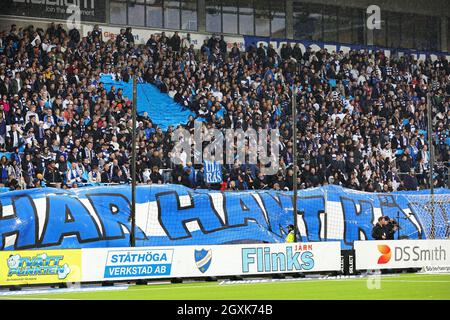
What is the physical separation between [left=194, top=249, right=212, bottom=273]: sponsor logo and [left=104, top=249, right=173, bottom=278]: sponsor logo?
77 cm

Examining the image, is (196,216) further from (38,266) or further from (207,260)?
(38,266)

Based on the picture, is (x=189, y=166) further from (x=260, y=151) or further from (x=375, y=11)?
(x=375, y=11)

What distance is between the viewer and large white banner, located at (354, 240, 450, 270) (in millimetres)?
25906

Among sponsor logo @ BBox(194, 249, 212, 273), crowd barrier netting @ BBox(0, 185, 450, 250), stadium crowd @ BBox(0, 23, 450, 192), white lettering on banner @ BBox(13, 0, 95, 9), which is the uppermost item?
white lettering on banner @ BBox(13, 0, 95, 9)

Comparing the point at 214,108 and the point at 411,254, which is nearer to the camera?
the point at 411,254

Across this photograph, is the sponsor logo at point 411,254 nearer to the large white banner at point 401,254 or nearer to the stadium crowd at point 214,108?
the large white banner at point 401,254

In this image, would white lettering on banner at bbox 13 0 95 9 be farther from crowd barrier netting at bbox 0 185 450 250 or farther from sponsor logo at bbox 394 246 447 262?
sponsor logo at bbox 394 246 447 262

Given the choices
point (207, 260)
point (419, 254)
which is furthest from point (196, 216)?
point (419, 254)

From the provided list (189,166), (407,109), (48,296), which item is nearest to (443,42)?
(407,109)

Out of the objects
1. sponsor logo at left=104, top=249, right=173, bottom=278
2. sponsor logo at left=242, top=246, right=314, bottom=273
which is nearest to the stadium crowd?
sponsor logo at left=104, top=249, right=173, bottom=278

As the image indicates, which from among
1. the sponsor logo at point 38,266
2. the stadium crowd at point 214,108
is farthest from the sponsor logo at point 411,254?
the sponsor logo at point 38,266

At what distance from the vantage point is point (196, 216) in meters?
27.0

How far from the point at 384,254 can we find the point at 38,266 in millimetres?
10217

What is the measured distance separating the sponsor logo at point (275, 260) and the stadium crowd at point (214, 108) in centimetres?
452
